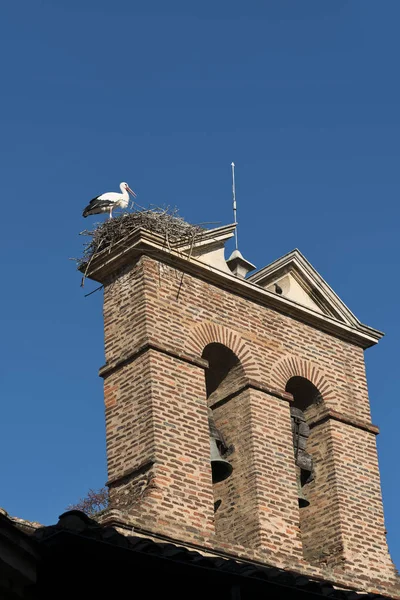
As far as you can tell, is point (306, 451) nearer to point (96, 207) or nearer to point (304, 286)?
point (304, 286)

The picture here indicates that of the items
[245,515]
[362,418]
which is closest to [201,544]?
[245,515]

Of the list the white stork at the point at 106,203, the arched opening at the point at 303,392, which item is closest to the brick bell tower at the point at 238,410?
the arched opening at the point at 303,392

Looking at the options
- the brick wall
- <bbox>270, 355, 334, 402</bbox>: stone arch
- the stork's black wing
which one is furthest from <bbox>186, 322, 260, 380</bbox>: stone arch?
the stork's black wing

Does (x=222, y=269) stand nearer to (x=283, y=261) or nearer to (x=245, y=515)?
(x=283, y=261)

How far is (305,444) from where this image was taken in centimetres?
1489

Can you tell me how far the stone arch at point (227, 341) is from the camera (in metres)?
14.0

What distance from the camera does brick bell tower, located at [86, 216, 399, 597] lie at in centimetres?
1298

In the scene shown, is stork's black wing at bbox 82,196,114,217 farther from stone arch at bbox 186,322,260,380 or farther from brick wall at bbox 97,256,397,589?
stone arch at bbox 186,322,260,380

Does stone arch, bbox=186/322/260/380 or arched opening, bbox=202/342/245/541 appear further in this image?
stone arch, bbox=186/322/260/380

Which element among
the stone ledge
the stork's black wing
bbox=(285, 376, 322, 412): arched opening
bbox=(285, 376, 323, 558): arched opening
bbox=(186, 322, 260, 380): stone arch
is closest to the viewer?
→ the stone ledge

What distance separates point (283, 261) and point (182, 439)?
3270 millimetres

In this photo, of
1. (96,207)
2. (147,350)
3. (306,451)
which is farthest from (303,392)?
(96,207)

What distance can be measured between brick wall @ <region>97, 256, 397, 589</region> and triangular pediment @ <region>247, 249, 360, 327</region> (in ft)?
1.52

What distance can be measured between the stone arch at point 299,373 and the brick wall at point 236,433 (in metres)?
0.01
